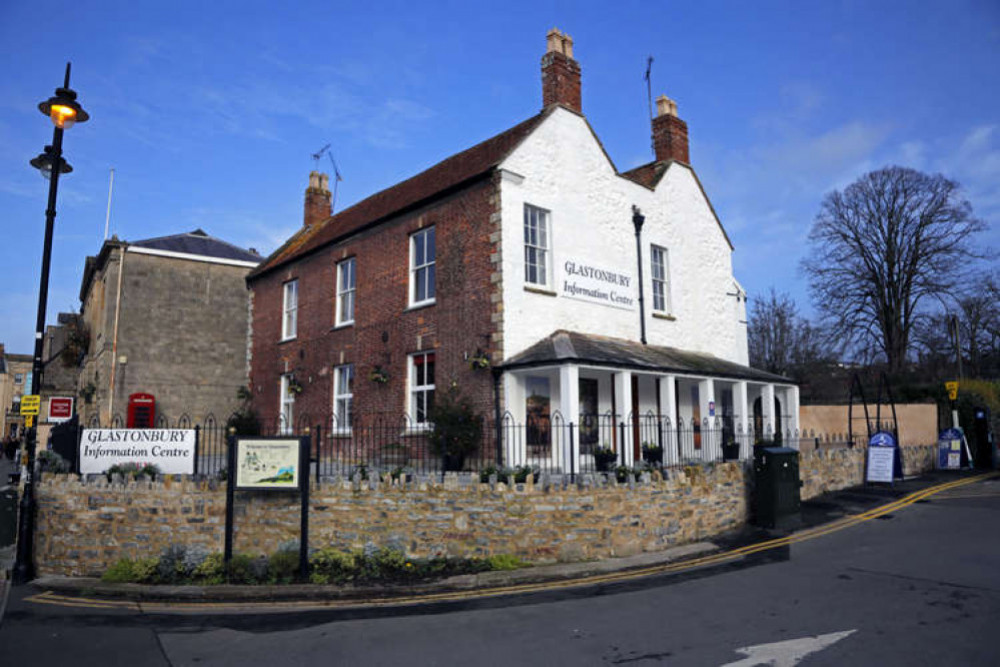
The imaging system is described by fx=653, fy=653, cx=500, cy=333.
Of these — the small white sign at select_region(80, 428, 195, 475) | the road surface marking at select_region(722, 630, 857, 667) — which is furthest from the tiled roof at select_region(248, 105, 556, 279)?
the road surface marking at select_region(722, 630, 857, 667)

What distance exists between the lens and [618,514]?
33.6 feet

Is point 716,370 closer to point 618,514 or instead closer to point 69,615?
point 618,514

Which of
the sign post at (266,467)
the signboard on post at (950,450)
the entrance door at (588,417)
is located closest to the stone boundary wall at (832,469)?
the signboard on post at (950,450)

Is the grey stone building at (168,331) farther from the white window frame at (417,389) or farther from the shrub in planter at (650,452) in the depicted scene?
the shrub in planter at (650,452)

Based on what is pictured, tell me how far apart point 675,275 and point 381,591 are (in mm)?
13239

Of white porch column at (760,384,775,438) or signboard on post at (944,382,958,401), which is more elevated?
signboard on post at (944,382,958,401)

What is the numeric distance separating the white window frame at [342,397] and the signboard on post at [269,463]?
7922 mm

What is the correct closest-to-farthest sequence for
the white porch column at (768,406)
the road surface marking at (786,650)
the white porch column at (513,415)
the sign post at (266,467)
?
1. the road surface marking at (786,650)
2. the sign post at (266,467)
3. the white porch column at (513,415)
4. the white porch column at (768,406)

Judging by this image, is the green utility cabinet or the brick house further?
the brick house

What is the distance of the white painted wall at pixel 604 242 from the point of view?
14.9m

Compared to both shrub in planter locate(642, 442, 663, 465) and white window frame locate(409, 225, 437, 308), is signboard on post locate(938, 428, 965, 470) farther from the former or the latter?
white window frame locate(409, 225, 437, 308)

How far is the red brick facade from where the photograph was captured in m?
14.8

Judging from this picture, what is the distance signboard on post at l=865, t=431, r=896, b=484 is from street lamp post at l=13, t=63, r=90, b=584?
18.5 meters

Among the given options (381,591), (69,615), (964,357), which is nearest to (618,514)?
(381,591)
